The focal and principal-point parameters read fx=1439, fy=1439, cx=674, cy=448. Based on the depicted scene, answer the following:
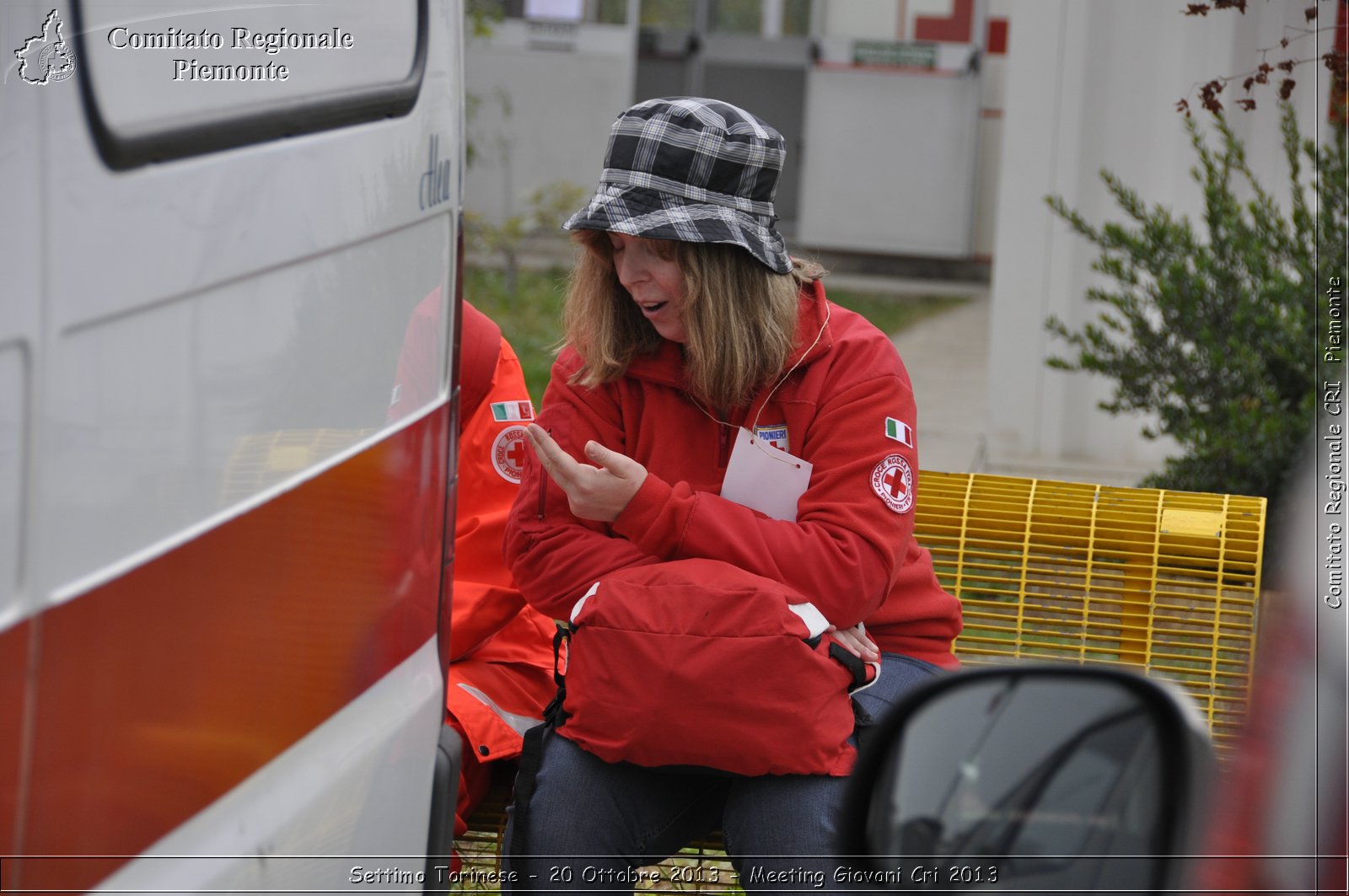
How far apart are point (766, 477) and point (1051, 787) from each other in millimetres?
1095

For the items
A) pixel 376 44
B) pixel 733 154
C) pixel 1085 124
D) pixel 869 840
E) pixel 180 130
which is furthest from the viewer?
pixel 1085 124

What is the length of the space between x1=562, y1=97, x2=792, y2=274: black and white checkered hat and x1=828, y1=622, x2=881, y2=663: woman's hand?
0.58 m

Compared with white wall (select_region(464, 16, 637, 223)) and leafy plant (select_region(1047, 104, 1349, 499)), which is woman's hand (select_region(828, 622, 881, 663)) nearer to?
leafy plant (select_region(1047, 104, 1349, 499))

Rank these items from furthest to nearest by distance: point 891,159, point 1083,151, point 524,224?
point 891,159 < point 524,224 < point 1083,151

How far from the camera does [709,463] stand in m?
2.32

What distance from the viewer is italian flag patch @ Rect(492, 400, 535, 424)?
248 cm

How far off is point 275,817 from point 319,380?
416 mm

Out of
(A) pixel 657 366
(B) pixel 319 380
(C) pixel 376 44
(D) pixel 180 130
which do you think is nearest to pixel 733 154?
(A) pixel 657 366

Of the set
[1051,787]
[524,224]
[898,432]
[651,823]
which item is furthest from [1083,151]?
[1051,787]

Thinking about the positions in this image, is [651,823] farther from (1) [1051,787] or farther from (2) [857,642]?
(1) [1051,787]

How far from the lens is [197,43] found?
121 centimetres

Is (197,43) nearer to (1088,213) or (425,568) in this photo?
(425,568)

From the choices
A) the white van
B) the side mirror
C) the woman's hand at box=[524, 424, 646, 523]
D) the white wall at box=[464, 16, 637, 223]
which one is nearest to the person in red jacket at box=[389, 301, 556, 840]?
the woman's hand at box=[524, 424, 646, 523]

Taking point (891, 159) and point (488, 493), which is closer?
point (488, 493)
